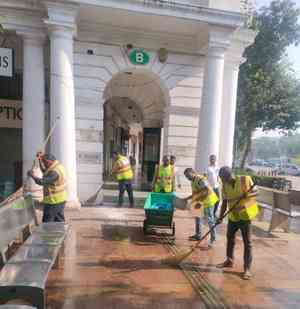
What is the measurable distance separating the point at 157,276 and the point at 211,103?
5577mm

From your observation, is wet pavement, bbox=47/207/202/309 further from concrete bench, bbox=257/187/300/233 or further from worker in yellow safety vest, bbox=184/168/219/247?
concrete bench, bbox=257/187/300/233

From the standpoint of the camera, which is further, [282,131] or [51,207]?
[282,131]

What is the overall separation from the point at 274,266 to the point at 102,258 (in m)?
2.80

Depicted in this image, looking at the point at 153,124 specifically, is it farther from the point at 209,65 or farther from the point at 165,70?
the point at 209,65

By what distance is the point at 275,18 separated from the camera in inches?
699

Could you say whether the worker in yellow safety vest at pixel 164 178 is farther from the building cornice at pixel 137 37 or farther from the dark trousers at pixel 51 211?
the building cornice at pixel 137 37

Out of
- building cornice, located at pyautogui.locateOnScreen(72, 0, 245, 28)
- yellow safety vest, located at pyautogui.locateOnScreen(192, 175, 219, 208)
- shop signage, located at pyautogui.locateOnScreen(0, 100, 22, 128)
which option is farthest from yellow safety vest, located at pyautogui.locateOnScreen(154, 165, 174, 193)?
shop signage, located at pyautogui.locateOnScreen(0, 100, 22, 128)

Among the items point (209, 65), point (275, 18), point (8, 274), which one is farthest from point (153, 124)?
point (275, 18)

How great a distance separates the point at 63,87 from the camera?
26.1 feet

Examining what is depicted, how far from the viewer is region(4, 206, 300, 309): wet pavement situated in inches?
151

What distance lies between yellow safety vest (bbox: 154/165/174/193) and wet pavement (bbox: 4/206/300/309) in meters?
1.30

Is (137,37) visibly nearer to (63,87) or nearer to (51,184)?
(63,87)

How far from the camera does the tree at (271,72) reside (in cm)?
1745

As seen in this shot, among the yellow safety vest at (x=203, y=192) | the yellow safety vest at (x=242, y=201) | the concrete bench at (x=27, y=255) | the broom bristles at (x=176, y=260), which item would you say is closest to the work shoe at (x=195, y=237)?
the yellow safety vest at (x=203, y=192)
